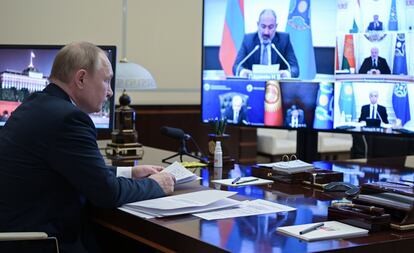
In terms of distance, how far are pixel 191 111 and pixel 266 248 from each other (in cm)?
447

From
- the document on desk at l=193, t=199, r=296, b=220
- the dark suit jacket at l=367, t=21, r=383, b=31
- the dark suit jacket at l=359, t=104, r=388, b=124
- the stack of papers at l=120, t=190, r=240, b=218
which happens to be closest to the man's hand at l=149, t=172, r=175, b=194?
the stack of papers at l=120, t=190, r=240, b=218

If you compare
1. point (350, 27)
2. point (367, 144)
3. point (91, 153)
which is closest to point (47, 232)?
point (91, 153)

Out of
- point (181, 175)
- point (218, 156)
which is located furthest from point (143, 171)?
point (218, 156)

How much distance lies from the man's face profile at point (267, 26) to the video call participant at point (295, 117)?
13.6 inches

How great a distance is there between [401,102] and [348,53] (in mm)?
315

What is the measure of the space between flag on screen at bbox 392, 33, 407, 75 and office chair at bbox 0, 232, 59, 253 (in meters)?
1.57

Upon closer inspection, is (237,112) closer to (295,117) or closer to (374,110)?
(295,117)

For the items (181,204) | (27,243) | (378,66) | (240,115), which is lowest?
(27,243)

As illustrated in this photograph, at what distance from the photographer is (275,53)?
307 centimetres

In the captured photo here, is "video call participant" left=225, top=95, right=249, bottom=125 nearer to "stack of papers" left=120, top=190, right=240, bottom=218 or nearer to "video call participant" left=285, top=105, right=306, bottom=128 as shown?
"video call participant" left=285, top=105, right=306, bottom=128

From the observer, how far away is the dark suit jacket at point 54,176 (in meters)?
1.91

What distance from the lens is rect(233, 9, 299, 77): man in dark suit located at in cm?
304

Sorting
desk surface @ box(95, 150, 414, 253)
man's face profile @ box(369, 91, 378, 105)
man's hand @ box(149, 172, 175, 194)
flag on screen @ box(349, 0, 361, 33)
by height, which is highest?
flag on screen @ box(349, 0, 361, 33)

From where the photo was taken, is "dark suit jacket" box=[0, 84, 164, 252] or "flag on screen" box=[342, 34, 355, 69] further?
"flag on screen" box=[342, 34, 355, 69]
